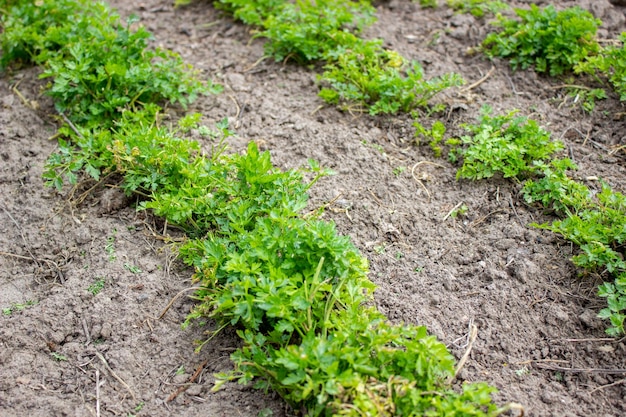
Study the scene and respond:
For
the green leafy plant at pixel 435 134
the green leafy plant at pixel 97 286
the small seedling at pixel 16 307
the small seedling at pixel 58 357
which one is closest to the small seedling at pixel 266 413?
the small seedling at pixel 58 357

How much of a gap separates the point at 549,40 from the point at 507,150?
1.20 m

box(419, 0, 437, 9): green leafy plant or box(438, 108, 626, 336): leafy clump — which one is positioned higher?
box(419, 0, 437, 9): green leafy plant

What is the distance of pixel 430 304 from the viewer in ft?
10.2

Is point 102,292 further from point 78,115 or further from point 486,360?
point 486,360

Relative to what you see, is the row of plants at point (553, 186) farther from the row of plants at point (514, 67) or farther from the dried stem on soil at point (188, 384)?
the dried stem on soil at point (188, 384)

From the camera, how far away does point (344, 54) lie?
4.36 m

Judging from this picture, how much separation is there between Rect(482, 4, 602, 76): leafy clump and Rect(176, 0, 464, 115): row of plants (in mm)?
611

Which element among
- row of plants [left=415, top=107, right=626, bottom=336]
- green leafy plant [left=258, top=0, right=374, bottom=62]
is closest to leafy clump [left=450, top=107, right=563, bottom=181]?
row of plants [left=415, top=107, right=626, bottom=336]

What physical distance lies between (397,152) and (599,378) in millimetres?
1778

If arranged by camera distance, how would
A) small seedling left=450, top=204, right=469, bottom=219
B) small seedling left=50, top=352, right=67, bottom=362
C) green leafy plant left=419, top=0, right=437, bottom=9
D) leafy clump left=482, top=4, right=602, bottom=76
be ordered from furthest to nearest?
green leafy plant left=419, top=0, right=437, bottom=9
leafy clump left=482, top=4, right=602, bottom=76
small seedling left=450, top=204, right=469, bottom=219
small seedling left=50, top=352, right=67, bottom=362

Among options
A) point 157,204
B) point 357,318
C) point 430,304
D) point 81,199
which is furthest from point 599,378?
point 81,199

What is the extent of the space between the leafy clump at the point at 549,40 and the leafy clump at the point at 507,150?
790 millimetres

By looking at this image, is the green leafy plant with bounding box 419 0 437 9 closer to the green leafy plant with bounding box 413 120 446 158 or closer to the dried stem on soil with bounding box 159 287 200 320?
the green leafy plant with bounding box 413 120 446 158

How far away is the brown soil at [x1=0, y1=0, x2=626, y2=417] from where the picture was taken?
281cm
